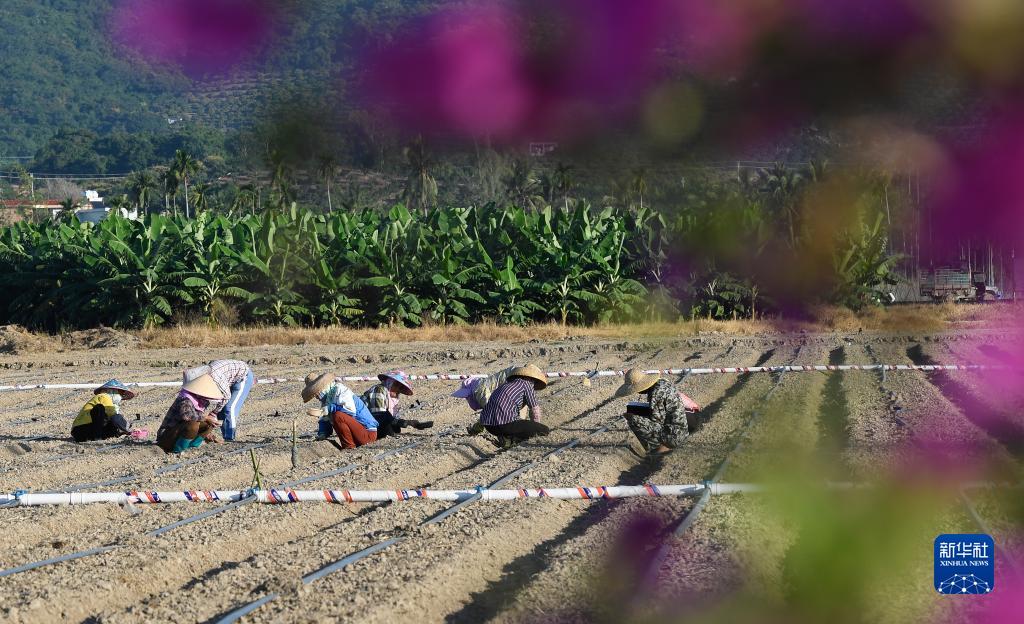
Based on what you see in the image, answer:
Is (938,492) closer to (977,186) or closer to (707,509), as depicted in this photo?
(977,186)

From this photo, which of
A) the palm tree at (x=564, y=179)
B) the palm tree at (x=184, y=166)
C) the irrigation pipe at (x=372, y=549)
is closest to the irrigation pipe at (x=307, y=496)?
the irrigation pipe at (x=372, y=549)

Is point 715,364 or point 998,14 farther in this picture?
point 715,364

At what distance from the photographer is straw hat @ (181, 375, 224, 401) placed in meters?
9.44

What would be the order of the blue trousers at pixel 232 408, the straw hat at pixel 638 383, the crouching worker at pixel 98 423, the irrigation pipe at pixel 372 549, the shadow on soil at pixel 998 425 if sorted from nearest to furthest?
1. the shadow on soil at pixel 998 425
2. the irrigation pipe at pixel 372 549
3. the straw hat at pixel 638 383
4. the blue trousers at pixel 232 408
5. the crouching worker at pixel 98 423

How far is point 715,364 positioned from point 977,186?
1763 cm

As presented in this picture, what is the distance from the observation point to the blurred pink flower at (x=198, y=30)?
2.55ft

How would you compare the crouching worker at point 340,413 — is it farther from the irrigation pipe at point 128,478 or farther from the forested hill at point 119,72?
the forested hill at point 119,72

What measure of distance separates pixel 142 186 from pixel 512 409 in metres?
8.27

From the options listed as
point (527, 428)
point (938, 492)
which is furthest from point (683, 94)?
point (527, 428)

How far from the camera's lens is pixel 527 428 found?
9.55m

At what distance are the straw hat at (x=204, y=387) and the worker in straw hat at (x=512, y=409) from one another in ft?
7.17

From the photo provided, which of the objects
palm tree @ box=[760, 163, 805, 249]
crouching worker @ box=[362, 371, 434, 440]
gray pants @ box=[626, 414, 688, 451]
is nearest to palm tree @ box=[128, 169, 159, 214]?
palm tree @ box=[760, 163, 805, 249]

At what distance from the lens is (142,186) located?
137 centimetres

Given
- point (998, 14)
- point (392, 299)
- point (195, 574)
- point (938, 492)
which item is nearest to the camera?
point (998, 14)
